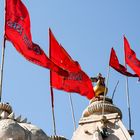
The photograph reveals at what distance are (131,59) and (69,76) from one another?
5168mm

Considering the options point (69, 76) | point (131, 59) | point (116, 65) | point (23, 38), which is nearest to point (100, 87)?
point (69, 76)

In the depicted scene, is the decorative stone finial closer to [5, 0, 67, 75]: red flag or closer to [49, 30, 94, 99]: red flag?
[49, 30, 94, 99]: red flag

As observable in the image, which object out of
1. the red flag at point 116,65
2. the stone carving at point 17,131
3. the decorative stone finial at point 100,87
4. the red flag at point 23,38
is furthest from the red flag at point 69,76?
the stone carving at point 17,131

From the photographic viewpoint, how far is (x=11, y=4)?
23281 mm

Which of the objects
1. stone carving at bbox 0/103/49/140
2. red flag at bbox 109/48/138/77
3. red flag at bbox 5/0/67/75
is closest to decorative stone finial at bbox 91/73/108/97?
red flag at bbox 109/48/138/77

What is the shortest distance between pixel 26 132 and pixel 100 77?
9390 mm

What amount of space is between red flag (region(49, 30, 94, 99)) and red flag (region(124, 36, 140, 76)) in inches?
153

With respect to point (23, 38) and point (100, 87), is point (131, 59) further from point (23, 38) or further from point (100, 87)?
point (23, 38)

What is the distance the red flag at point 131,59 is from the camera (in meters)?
27.4

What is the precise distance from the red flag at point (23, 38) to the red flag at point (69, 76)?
1149 mm

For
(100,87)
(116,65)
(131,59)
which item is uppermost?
(131,59)

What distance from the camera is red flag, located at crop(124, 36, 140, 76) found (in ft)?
90.0

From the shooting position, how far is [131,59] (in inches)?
1098

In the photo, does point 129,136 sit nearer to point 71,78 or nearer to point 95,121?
point 95,121
